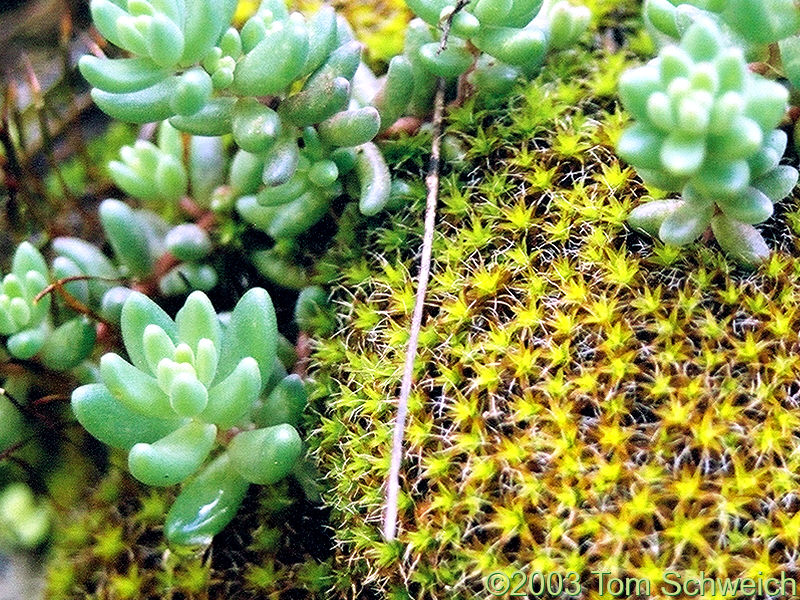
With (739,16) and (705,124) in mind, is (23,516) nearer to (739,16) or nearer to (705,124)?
(705,124)

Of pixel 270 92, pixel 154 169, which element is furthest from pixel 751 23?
pixel 154 169

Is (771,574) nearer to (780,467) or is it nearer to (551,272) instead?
(780,467)

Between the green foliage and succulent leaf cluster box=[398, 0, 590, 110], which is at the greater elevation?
the green foliage

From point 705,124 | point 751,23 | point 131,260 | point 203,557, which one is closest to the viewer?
point 705,124

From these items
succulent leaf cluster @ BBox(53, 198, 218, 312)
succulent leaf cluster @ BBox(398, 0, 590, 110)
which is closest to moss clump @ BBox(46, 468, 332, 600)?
succulent leaf cluster @ BBox(53, 198, 218, 312)

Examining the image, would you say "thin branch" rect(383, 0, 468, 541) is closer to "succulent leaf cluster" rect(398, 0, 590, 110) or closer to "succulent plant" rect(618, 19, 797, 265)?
"succulent leaf cluster" rect(398, 0, 590, 110)

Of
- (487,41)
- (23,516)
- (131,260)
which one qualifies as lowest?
(23,516)

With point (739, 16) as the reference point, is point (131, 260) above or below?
below
